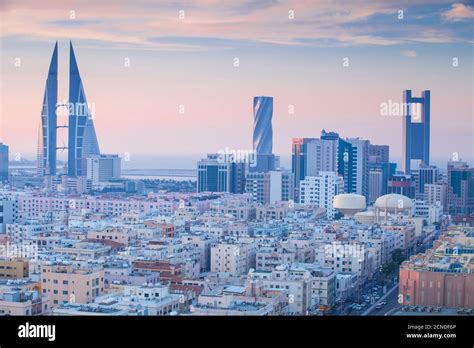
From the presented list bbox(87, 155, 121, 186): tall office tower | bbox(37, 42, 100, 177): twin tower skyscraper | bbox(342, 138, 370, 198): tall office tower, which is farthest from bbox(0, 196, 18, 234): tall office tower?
bbox(87, 155, 121, 186): tall office tower

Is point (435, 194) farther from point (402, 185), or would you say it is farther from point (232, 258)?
A: point (232, 258)

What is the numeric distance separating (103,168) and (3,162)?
5.70 m

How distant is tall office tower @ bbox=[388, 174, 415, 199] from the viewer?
14.0m

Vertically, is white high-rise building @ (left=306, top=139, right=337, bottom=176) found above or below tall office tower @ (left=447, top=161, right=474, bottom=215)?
above

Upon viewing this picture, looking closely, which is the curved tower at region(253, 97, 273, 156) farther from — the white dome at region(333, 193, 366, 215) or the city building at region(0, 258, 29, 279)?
the city building at region(0, 258, 29, 279)

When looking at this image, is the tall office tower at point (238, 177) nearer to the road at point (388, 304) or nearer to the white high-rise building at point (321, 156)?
the white high-rise building at point (321, 156)

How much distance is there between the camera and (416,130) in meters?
11.1

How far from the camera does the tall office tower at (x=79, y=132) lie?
65.0 ft

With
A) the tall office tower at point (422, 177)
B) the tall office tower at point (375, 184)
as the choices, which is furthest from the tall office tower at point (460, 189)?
the tall office tower at point (375, 184)

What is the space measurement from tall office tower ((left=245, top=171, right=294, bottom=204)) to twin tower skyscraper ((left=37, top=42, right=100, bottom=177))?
5061 millimetres
